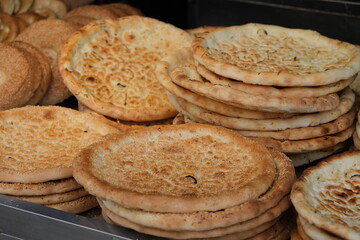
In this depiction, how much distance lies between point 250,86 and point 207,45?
1.86ft

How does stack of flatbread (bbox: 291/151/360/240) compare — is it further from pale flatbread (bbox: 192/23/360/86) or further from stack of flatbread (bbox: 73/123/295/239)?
pale flatbread (bbox: 192/23/360/86)

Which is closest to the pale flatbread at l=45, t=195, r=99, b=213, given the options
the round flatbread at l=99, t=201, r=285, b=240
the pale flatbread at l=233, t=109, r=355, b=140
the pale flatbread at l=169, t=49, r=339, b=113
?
the round flatbread at l=99, t=201, r=285, b=240

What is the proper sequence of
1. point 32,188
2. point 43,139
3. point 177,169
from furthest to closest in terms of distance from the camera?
point 43,139 → point 32,188 → point 177,169

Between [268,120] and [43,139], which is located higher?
[268,120]

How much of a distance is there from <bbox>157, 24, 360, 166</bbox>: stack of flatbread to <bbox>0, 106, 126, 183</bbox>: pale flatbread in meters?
0.50

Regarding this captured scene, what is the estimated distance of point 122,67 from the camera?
3.69m

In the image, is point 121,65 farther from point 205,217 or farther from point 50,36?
point 205,217

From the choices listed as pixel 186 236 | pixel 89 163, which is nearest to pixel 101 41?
pixel 89 163

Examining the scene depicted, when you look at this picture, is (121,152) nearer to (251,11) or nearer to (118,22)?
(118,22)

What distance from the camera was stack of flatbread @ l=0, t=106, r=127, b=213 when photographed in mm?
2604

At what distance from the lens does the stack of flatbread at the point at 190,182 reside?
82.3 inches

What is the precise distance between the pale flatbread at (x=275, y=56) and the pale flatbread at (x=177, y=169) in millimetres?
325

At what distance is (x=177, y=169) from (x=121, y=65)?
1452mm

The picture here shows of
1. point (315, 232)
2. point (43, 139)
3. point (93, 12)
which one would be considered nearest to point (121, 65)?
point (43, 139)
